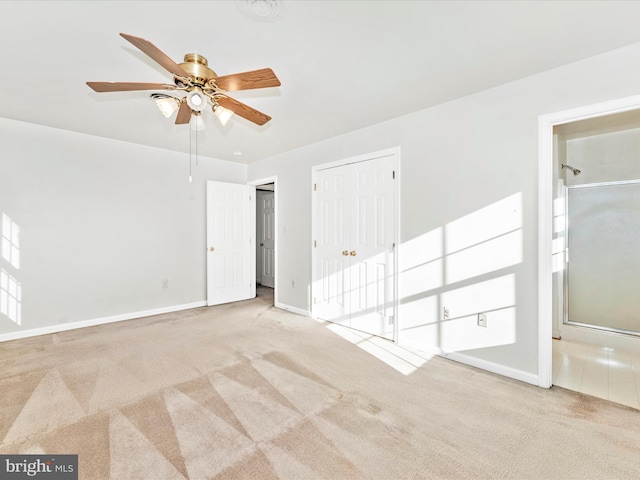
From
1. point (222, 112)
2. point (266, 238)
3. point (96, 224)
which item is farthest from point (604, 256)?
point (96, 224)

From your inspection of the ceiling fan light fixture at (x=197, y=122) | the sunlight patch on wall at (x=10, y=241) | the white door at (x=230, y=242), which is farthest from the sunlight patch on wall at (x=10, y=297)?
the ceiling fan light fixture at (x=197, y=122)

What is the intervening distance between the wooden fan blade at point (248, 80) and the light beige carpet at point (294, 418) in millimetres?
2227

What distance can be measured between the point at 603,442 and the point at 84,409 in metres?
3.39

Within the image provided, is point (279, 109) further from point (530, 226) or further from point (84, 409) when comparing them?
point (84, 409)

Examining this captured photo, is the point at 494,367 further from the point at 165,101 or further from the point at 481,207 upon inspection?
the point at 165,101

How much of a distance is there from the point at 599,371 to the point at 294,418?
2829 mm

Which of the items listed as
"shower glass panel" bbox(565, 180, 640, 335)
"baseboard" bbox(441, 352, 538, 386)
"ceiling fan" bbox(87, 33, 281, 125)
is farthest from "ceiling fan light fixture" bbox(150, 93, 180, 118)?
"shower glass panel" bbox(565, 180, 640, 335)

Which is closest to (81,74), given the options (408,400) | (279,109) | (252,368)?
(279,109)

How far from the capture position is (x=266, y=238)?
23.2 ft

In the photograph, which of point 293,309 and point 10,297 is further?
point 293,309

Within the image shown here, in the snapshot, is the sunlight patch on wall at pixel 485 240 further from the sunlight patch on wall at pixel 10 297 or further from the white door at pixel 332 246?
the sunlight patch on wall at pixel 10 297

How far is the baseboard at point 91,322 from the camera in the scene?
352 centimetres

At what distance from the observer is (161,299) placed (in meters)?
4.62

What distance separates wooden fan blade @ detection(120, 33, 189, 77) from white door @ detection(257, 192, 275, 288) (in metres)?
5.11
